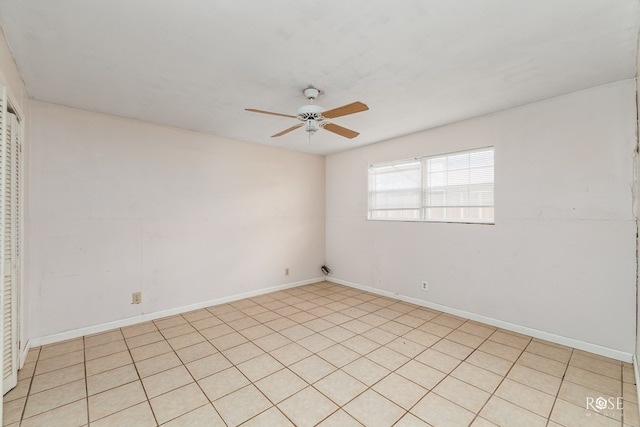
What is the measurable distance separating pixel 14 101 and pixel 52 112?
3.05ft

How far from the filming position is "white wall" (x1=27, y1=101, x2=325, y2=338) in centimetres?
299

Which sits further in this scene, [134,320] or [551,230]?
[134,320]

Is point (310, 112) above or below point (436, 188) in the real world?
above

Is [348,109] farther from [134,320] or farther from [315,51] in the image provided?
[134,320]

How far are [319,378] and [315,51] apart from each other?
2586 mm

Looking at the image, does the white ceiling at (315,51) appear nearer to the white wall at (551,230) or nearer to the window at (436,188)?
the white wall at (551,230)

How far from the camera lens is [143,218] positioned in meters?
3.58

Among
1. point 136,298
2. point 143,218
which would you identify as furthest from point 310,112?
point 136,298

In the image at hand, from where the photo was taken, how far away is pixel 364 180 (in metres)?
4.95

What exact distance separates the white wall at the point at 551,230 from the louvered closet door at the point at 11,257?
4.30m

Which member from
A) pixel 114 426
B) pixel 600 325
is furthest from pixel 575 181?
pixel 114 426

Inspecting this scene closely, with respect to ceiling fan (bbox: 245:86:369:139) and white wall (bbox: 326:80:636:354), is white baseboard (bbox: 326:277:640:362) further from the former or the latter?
ceiling fan (bbox: 245:86:369:139)

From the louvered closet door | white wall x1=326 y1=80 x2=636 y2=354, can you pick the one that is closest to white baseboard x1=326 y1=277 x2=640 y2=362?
white wall x1=326 y1=80 x2=636 y2=354

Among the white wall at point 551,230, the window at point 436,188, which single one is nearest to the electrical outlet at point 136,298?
the window at point 436,188
